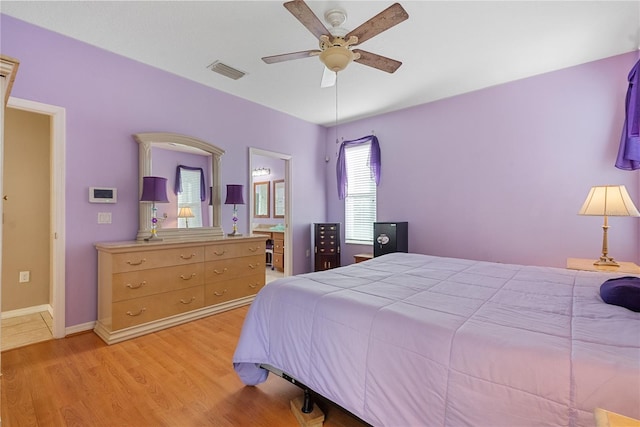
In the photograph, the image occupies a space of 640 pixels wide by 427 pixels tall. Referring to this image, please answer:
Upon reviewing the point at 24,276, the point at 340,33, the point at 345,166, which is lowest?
the point at 24,276

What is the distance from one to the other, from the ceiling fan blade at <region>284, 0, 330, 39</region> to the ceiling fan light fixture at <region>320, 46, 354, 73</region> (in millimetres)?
120

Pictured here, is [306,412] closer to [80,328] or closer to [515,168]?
[80,328]

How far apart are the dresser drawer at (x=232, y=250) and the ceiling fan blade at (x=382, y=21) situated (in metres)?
2.47

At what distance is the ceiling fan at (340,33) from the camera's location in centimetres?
180

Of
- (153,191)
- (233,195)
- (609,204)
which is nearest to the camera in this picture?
(609,204)

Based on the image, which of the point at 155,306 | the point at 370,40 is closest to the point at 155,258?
the point at 155,306

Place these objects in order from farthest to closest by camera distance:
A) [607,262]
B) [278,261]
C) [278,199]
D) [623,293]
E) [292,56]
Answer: [278,199] < [278,261] < [607,262] < [292,56] < [623,293]

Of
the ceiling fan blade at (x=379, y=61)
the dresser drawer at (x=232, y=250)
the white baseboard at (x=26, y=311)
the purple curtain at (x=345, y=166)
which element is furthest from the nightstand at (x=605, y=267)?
the white baseboard at (x=26, y=311)

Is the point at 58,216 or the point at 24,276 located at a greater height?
the point at 58,216

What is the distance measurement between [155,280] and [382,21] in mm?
2911

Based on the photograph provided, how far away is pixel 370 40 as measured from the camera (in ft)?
8.72

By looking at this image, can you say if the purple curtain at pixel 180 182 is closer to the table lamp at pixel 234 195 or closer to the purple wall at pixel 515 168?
the table lamp at pixel 234 195

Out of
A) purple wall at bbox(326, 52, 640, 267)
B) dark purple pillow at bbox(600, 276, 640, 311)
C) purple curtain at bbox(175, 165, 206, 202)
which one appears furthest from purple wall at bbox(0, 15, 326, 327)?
dark purple pillow at bbox(600, 276, 640, 311)

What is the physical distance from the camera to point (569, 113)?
3141 millimetres
